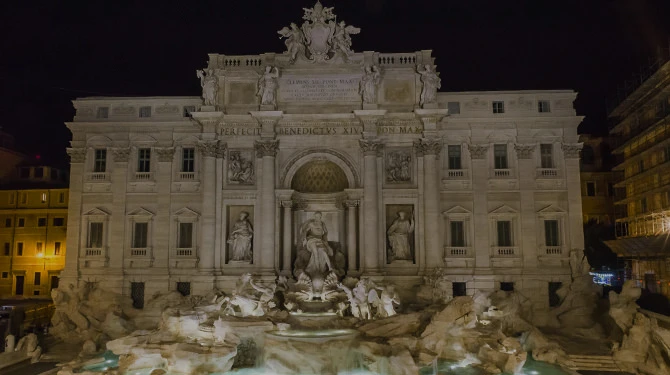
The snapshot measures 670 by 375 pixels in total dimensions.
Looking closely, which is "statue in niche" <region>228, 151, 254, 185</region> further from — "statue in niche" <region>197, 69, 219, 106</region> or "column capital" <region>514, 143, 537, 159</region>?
"column capital" <region>514, 143, 537, 159</region>

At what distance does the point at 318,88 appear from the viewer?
31.0m

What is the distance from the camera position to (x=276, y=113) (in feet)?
98.7

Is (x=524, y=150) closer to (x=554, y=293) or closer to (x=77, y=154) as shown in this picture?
(x=554, y=293)

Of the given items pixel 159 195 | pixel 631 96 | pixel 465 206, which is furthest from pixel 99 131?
pixel 631 96

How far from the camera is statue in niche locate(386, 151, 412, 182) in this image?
30.7 meters

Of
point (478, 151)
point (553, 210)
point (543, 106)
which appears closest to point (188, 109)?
point (478, 151)

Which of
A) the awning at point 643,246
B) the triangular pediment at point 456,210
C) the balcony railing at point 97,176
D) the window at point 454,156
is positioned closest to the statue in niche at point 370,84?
the window at point 454,156

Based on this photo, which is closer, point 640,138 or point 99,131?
point 99,131

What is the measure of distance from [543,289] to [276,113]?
60.8 ft

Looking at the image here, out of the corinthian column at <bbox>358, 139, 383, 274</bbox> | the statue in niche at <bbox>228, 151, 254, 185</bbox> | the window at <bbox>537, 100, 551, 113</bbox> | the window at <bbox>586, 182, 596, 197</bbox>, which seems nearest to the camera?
the corinthian column at <bbox>358, 139, 383, 274</bbox>

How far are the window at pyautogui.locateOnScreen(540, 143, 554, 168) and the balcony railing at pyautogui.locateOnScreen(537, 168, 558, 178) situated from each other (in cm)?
38

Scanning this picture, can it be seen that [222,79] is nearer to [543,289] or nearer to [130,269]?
[130,269]

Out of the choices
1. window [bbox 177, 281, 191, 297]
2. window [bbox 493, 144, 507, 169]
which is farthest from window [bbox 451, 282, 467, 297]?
window [bbox 177, 281, 191, 297]

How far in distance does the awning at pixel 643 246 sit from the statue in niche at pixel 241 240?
23.9m
